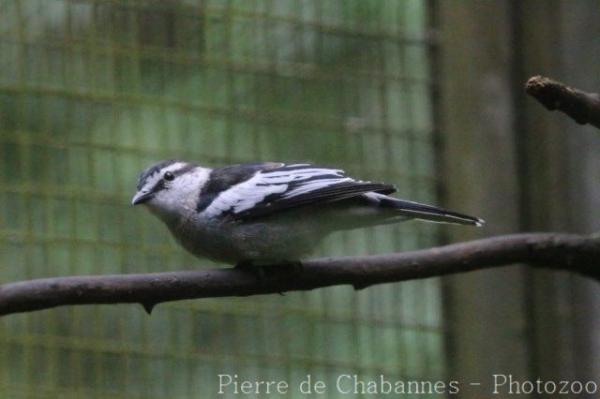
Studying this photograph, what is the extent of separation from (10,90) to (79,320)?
90 centimetres

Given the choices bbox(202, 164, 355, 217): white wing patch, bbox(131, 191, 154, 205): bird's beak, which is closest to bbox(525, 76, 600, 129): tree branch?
bbox(202, 164, 355, 217): white wing patch

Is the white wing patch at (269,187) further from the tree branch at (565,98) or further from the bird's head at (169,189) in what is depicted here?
the tree branch at (565,98)

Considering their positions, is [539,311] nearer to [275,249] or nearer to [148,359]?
[275,249]

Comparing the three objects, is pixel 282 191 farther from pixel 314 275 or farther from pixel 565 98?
pixel 565 98

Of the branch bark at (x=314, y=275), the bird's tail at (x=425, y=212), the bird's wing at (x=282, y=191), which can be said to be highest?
the bird's wing at (x=282, y=191)

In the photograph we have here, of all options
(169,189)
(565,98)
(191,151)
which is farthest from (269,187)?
(565,98)

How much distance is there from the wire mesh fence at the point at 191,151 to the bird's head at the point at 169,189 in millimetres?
470

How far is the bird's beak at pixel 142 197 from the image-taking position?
365 centimetres

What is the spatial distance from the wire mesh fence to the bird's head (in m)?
0.47

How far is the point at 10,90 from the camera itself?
4113mm

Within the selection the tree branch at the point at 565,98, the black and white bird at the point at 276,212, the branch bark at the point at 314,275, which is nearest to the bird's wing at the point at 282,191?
the black and white bird at the point at 276,212

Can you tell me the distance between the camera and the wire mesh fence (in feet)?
13.4

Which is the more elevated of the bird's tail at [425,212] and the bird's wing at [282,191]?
the bird's wing at [282,191]

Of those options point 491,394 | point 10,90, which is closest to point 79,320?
point 10,90
